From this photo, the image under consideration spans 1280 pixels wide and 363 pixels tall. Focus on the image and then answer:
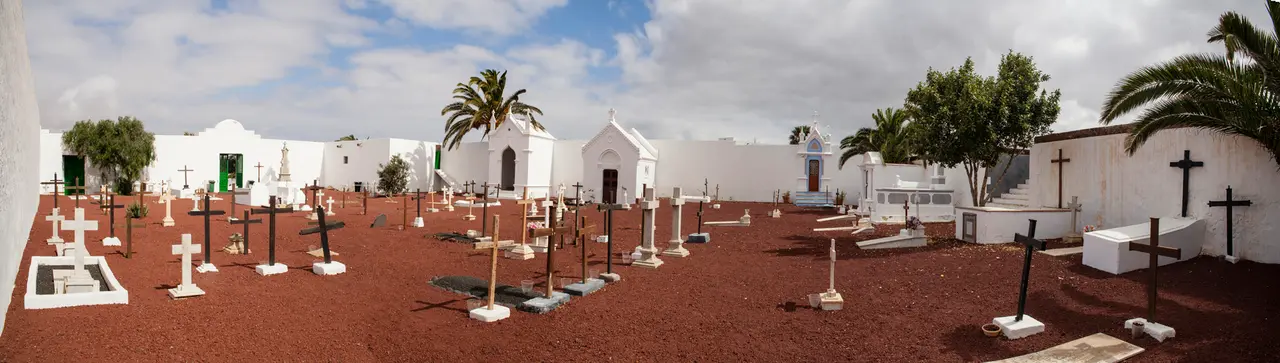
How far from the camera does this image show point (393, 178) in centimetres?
3331

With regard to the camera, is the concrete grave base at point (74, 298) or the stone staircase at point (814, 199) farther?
the stone staircase at point (814, 199)

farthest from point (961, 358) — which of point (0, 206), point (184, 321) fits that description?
point (0, 206)

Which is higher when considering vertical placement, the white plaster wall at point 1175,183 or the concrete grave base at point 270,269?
the white plaster wall at point 1175,183

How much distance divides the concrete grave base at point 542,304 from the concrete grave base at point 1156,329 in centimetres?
622

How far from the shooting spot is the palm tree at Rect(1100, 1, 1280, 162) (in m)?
9.17

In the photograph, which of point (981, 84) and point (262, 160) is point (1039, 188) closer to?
point (981, 84)

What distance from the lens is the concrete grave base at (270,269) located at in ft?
31.7

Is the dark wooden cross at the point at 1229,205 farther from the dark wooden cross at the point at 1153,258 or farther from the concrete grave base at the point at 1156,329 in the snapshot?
the concrete grave base at the point at 1156,329

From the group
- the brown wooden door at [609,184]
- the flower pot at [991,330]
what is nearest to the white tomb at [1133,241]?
the flower pot at [991,330]

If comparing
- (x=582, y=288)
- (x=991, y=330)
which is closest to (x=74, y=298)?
(x=582, y=288)

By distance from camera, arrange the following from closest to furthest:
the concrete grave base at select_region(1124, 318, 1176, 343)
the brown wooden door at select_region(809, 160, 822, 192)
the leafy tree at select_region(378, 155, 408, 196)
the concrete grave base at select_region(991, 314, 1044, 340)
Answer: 1. the concrete grave base at select_region(1124, 318, 1176, 343)
2. the concrete grave base at select_region(991, 314, 1044, 340)
3. the brown wooden door at select_region(809, 160, 822, 192)
4. the leafy tree at select_region(378, 155, 408, 196)

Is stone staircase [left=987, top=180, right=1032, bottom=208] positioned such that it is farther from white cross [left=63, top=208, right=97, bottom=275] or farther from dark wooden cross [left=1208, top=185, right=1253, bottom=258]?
white cross [left=63, top=208, right=97, bottom=275]

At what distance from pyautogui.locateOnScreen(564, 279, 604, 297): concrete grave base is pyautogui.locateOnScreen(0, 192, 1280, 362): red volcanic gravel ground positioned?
159 mm

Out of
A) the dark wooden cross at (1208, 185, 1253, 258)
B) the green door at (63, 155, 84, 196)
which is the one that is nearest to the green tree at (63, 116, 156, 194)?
the green door at (63, 155, 84, 196)
